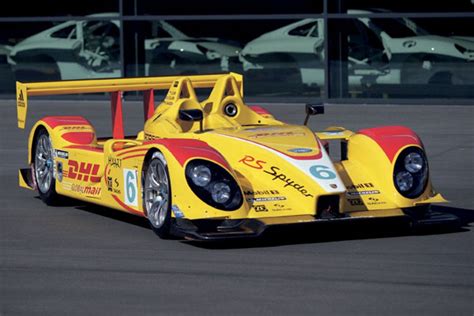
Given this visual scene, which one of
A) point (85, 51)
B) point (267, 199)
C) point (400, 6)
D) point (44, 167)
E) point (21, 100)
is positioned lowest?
point (267, 199)

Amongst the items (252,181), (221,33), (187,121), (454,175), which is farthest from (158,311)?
(221,33)

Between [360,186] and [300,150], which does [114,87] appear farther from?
[360,186]

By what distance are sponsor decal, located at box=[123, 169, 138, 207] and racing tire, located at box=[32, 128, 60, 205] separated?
1576 mm

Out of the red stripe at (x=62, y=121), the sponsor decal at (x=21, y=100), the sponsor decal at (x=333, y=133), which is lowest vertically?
the sponsor decal at (x=333, y=133)

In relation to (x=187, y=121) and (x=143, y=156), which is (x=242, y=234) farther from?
(x=187, y=121)

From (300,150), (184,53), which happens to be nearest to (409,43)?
(184,53)

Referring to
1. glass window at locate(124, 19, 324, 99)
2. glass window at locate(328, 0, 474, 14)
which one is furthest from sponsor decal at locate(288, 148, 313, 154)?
glass window at locate(124, 19, 324, 99)

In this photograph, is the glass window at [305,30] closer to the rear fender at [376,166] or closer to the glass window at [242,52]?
the glass window at [242,52]

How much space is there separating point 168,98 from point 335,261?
306cm

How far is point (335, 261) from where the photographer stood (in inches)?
340

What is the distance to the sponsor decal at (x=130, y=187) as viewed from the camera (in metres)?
9.99

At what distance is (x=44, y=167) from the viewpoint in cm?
1194

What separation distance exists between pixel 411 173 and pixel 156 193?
196 centimetres

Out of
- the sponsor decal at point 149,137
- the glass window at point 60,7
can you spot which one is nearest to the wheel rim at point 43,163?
the sponsor decal at point 149,137
